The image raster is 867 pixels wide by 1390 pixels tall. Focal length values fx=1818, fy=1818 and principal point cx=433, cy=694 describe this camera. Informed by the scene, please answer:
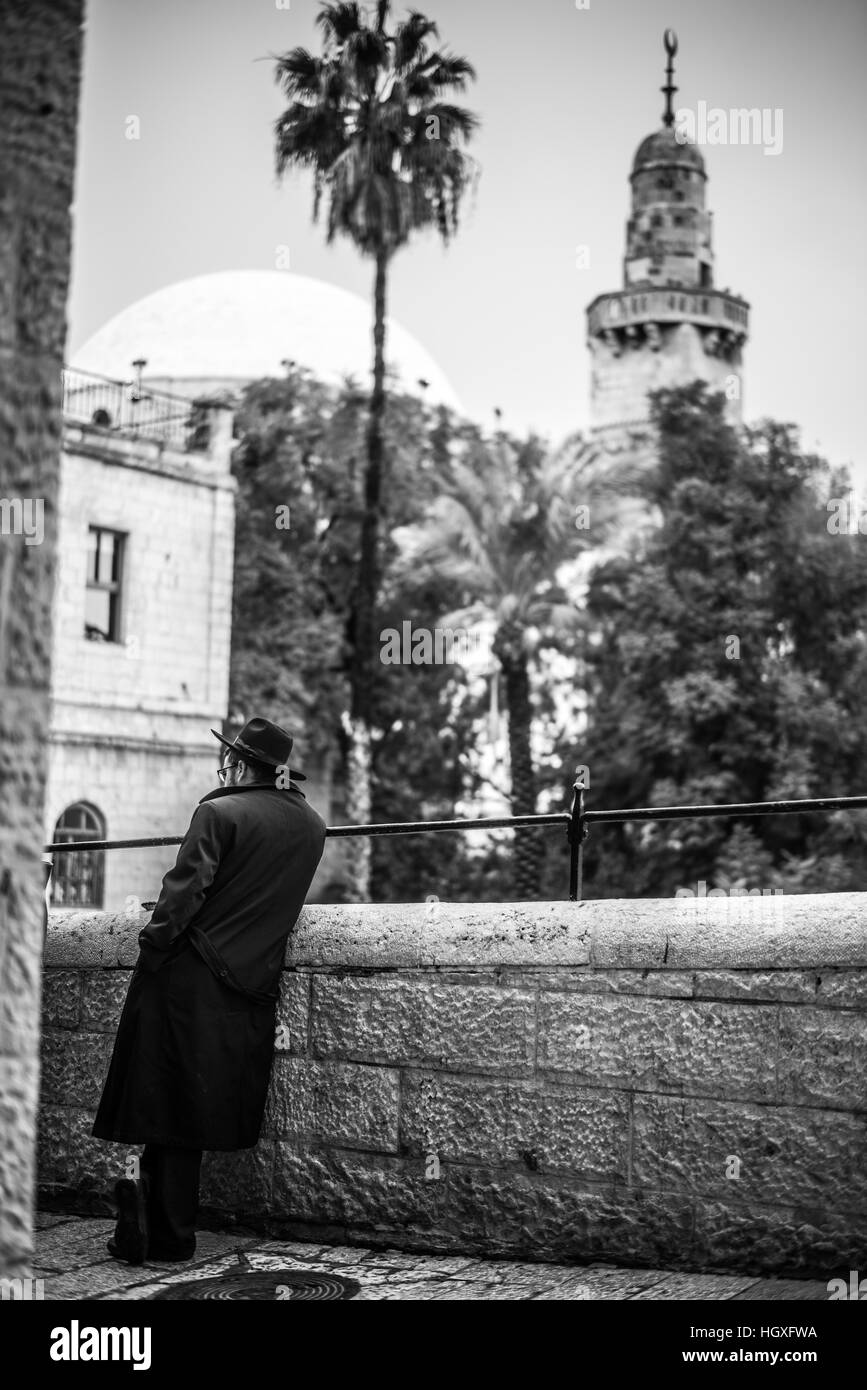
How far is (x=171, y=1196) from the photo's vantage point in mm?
5379

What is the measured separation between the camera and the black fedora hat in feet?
18.7

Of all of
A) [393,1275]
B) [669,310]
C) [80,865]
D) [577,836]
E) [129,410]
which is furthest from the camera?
[669,310]

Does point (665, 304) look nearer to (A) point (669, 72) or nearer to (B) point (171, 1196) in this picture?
(A) point (669, 72)

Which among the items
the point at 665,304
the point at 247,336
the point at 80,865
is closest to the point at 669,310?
the point at 665,304

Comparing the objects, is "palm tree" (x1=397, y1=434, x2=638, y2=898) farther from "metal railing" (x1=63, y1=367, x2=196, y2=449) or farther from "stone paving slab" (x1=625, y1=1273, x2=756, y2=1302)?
"stone paving slab" (x1=625, y1=1273, x2=756, y2=1302)

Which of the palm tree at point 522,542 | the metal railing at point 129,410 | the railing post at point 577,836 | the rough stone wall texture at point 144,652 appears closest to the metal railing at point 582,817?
the railing post at point 577,836

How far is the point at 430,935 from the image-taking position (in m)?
5.46

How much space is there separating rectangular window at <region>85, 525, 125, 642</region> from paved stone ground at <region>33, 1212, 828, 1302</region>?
26489 millimetres

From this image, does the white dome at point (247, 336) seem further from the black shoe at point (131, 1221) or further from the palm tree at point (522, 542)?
the black shoe at point (131, 1221)

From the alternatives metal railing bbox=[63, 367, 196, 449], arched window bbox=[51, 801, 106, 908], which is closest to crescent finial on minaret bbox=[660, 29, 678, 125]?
metal railing bbox=[63, 367, 196, 449]

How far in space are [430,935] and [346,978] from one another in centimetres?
34

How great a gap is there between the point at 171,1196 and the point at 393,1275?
0.73 meters

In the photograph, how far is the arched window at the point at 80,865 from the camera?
29.5 meters

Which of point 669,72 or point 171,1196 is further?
point 669,72
